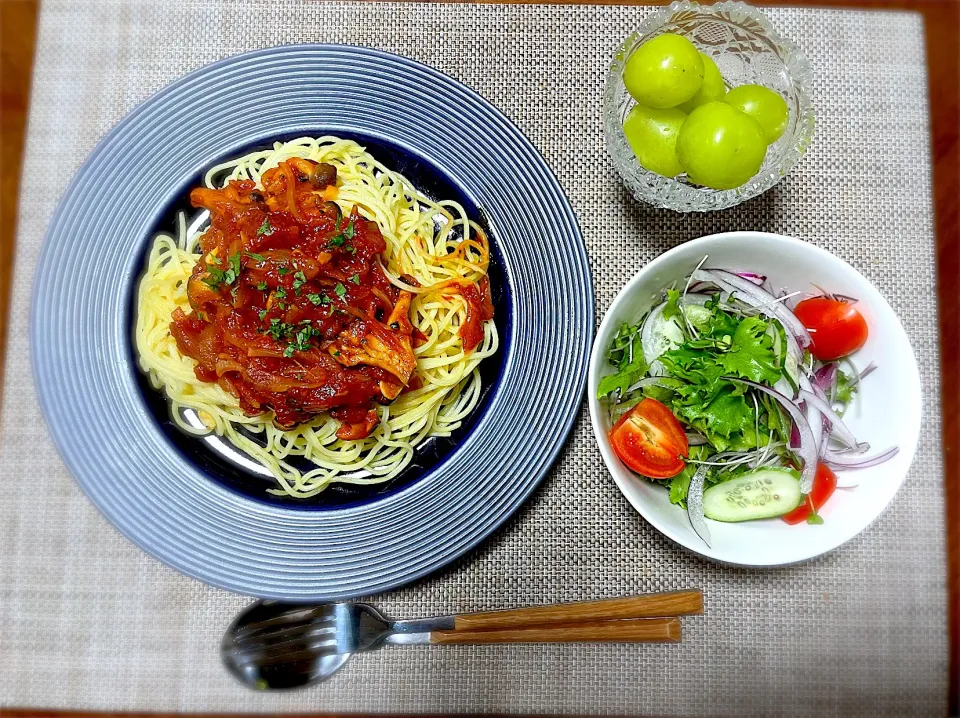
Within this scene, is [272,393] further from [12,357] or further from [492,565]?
[12,357]

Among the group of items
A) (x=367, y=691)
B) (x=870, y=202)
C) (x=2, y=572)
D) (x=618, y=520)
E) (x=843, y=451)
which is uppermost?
(x=870, y=202)

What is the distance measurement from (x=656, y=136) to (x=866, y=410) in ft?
3.99

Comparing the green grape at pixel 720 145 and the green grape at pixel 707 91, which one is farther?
the green grape at pixel 707 91

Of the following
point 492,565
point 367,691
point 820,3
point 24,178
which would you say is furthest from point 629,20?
point 367,691

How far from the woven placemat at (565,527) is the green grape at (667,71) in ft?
1.74

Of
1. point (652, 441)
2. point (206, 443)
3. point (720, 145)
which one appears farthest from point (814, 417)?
point (206, 443)

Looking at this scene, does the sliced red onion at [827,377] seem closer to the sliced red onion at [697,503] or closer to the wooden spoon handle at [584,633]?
the sliced red onion at [697,503]

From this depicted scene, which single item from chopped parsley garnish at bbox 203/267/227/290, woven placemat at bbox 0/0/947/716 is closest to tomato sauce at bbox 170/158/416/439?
chopped parsley garnish at bbox 203/267/227/290

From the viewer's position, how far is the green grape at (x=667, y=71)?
211 cm

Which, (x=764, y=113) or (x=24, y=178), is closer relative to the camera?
(x=764, y=113)

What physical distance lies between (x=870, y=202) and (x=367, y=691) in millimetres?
2841

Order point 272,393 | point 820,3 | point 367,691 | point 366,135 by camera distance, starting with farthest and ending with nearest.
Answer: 1. point 820,3
2. point 367,691
3. point 366,135
4. point 272,393

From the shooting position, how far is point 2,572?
8.91 feet

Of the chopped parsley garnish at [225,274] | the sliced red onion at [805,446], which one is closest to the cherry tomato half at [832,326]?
the sliced red onion at [805,446]
